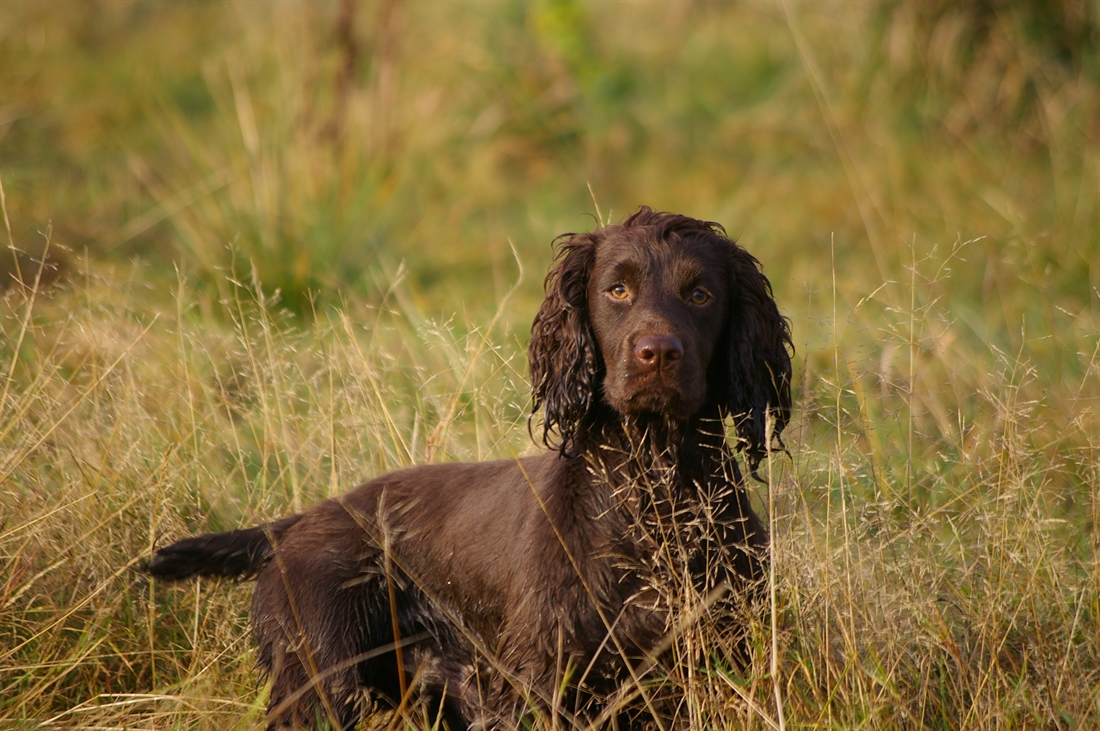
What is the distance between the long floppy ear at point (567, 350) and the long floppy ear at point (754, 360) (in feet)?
1.26

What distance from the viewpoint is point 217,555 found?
3.47 metres

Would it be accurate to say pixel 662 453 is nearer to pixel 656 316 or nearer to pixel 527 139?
pixel 656 316

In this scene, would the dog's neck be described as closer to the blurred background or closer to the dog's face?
the dog's face

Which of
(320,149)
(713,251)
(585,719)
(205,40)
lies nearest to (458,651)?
(585,719)

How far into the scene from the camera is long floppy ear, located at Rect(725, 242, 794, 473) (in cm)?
324

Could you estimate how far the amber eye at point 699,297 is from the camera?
318 cm

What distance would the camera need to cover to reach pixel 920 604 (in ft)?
10.2

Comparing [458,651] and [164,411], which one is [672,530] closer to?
[458,651]

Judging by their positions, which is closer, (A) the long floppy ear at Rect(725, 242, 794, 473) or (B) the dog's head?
(B) the dog's head

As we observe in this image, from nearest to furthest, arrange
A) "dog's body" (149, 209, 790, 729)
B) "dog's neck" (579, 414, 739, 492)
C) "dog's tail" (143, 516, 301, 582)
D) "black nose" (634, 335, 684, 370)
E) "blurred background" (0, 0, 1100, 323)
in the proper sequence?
"black nose" (634, 335, 684, 370) → "dog's body" (149, 209, 790, 729) → "dog's neck" (579, 414, 739, 492) → "dog's tail" (143, 516, 301, 582) → "blurred background" (0, 0, 1100, 323)

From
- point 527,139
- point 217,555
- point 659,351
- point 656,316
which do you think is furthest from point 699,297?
point 527,139

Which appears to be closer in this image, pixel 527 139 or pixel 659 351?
pixel 659 351

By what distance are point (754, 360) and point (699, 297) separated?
24cm

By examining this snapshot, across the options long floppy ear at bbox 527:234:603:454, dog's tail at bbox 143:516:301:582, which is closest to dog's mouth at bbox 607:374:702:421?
long floppy ear at bbox 527:234:603:454
